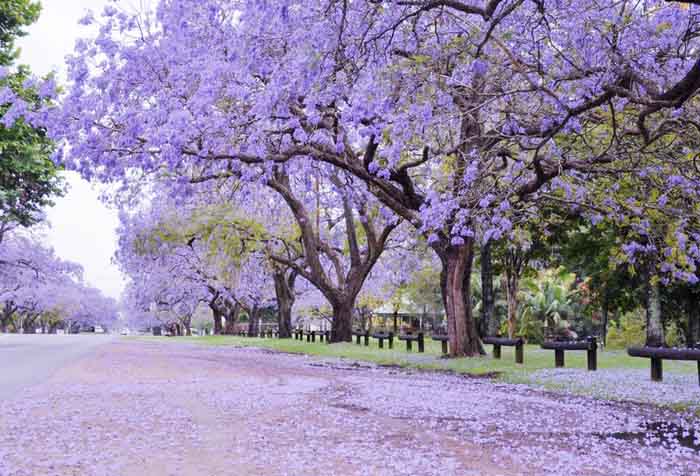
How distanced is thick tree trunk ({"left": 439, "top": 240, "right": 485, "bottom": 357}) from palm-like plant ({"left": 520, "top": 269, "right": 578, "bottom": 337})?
23.2 m

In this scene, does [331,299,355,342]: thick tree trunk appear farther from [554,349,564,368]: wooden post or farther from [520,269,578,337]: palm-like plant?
[520,269,578,337]: palm-like plant

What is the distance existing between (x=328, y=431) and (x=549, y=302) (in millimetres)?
36181

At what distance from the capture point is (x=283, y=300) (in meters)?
34.2

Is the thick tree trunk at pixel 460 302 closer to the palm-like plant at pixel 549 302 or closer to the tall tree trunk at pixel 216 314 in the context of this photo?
the palm-like plant at pixel 549 302

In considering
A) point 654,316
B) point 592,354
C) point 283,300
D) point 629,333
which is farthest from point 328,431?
point 283,300

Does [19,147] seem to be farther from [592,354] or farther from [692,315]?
[692,315]

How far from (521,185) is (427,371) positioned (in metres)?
4.21

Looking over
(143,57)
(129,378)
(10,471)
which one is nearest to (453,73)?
(143,57)

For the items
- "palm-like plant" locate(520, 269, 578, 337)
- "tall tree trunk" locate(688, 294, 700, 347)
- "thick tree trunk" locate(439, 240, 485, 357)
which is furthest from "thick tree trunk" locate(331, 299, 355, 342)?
"palm-like plant" locate(520, 269, 578, 337)

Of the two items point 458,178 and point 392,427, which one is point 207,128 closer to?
point 458,178

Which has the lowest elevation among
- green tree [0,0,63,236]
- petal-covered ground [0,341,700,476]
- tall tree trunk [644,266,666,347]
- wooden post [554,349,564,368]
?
petal-covered ground [0,341,700,476]

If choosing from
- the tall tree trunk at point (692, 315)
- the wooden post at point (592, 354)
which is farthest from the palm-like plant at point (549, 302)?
the wooden post at point (592, 354)

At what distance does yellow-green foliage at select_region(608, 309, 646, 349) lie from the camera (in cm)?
3005

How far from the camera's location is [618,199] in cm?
1292
